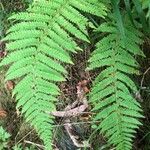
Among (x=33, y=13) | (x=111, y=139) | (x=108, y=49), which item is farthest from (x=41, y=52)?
(x=111, y=139)

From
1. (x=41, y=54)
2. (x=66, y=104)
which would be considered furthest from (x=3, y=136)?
(x=41, y=54)

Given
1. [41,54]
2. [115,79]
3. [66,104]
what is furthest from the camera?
[66,104]

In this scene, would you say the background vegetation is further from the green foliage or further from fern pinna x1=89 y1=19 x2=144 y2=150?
fern pinna x1=89 y1=19 x2=144 y2=150

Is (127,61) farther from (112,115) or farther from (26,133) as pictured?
(26,133)

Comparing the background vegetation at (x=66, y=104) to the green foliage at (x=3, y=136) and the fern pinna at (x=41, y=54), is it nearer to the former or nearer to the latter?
the green foliage at (x=3, y=136)

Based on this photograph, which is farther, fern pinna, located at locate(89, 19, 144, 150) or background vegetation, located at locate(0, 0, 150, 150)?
background vegetation, located at locate(0, 0, 150, 150)

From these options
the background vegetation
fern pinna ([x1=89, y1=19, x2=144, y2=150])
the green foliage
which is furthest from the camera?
the green foliage

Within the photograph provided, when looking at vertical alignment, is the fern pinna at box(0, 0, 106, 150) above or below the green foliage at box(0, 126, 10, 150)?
above

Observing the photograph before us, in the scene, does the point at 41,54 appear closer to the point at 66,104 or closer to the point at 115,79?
the point at 115,79

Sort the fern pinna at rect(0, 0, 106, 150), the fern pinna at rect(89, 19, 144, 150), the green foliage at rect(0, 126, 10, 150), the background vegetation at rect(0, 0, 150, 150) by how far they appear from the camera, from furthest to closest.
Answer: the green foliage at rect(0, 126, 10, 150), the background vegetation at rect(0, 0, 150, 150), the fern pinna at rect(89, 19, 144, 150), the fern pinna at rect(0, 0, 106, 150)

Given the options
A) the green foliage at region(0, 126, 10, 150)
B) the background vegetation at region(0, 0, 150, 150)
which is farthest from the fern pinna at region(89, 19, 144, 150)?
the green foliage at region(0, 126, 10, 150)

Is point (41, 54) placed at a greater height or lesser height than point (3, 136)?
greater
